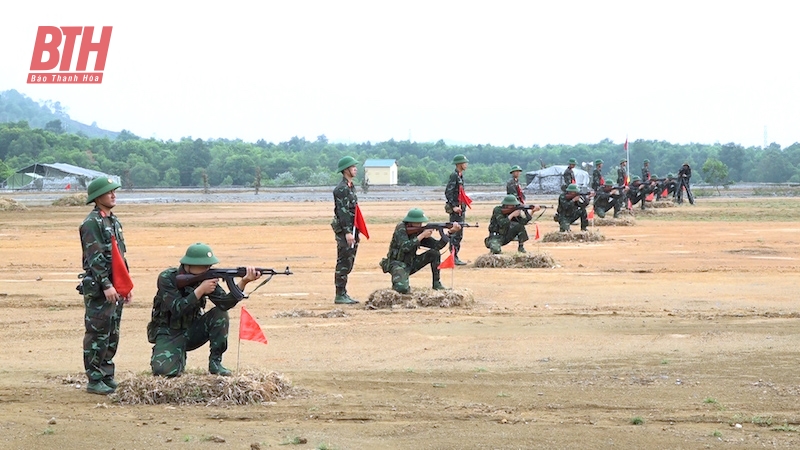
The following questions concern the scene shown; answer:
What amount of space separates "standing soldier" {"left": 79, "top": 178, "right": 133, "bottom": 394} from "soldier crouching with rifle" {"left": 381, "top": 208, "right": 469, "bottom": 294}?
6.83 metres

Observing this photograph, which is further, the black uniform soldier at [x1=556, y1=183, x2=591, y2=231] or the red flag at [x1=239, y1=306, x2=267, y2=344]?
the black uniform soldier at [x1=556, y1=183, x2=591, y2=231]

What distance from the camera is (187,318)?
34.8 ft

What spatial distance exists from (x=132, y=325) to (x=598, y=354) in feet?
20.8

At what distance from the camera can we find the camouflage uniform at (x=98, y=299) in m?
10.5

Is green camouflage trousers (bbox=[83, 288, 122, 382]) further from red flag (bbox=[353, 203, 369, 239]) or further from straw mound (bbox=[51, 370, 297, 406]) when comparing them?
red flag (bbox=[353, 203, 369, 239])

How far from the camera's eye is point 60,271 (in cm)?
2392

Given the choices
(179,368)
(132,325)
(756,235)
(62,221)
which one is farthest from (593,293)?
(62,221)

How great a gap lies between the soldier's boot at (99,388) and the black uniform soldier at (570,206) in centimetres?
2039

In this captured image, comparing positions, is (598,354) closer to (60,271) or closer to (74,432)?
(74,432)

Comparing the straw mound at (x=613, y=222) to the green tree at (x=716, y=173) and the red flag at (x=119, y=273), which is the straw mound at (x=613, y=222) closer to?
the red flag at (x=119, y=273)

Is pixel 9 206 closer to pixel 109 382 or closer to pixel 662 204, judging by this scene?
pixel 662 204

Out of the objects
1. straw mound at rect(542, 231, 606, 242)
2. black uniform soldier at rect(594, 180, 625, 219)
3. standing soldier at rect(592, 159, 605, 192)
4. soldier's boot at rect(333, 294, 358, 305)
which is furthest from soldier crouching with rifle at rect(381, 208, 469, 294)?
standing soldier at rect(592, 159, 605, 192)

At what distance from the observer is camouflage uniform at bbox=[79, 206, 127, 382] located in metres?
10.5

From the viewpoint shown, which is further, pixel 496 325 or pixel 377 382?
pixel 496 325
